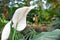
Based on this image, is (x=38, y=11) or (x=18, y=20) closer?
(x=18, y=20)

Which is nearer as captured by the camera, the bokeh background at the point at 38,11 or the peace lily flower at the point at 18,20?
the peace lily flower at the point at 18,20

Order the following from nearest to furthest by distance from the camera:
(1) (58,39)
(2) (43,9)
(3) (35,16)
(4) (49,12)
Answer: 1. (1) (58,39)
2. (3) (35,16)
3. (4) (49,12)
4. (2) (43,9)

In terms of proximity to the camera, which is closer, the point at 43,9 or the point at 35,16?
the point at 35,16

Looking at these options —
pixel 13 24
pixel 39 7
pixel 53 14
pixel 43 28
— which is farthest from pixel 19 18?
pixel 39 7

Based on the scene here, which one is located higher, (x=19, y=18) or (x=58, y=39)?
(x=19, y=18)

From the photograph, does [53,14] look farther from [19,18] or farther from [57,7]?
[19,18]

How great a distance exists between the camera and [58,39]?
2.95ft

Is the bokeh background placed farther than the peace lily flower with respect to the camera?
Yes

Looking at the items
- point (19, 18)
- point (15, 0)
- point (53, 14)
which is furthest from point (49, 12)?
point (19, 18)

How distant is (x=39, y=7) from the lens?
87.3 inches

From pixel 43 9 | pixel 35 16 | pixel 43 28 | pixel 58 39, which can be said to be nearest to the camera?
pixel 58 39

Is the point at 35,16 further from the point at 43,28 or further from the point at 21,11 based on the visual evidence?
the point at 21,11

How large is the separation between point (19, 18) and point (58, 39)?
22 centimetres

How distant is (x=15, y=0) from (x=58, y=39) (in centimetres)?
152
